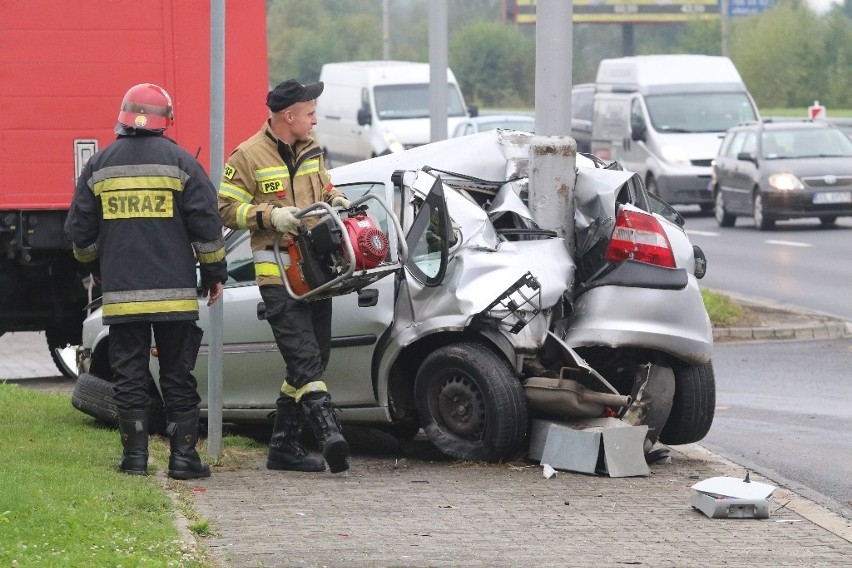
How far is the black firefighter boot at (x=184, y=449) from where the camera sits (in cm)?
752

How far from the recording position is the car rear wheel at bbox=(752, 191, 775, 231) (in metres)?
25.3

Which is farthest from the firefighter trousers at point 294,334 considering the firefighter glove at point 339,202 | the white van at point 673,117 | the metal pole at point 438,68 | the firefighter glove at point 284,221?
the white van at point 673,117

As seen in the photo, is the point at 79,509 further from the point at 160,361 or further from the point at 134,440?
the point at 160,361

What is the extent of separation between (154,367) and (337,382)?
130cm

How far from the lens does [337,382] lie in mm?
8320

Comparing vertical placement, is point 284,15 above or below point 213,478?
above

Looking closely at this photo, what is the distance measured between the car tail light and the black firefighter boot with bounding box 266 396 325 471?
1.71m

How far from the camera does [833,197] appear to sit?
24.6 meters

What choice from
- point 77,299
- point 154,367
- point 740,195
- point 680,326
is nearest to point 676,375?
point 680,326

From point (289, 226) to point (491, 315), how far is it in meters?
1.08

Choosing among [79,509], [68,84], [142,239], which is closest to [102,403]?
[142,239]

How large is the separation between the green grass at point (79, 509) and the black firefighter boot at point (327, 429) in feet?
2.52

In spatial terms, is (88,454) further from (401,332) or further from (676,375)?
(676,375)

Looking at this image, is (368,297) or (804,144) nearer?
(368,297)
